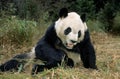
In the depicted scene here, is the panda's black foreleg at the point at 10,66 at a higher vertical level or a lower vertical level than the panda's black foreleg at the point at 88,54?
lower

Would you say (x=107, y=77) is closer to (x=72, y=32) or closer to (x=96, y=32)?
(x=72, y=32)

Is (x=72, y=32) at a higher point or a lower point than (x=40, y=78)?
higher

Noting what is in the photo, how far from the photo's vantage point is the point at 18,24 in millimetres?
9625

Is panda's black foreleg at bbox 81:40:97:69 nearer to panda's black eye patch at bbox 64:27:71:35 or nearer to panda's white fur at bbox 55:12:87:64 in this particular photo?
panda's white fur at bbox 55:12:87:64

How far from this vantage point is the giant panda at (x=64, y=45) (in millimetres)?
5832

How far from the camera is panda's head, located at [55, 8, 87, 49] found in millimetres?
5816

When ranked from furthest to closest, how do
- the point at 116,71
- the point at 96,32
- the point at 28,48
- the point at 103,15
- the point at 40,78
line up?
the point at 103,15, the point at 96,32, the point at 28,48, the point at 116,71, the point at 40,78

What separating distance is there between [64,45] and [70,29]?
410 mm

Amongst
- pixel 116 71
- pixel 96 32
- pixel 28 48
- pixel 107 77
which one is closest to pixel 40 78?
pixel 107 77

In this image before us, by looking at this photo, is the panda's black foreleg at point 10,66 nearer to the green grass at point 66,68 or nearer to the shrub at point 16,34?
the green grass at point 66,68

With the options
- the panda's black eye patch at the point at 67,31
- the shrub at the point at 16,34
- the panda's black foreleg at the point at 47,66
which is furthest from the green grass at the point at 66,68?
the panda's black eye patch at the point at 67,31

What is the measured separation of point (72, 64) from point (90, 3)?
1103 centimetres

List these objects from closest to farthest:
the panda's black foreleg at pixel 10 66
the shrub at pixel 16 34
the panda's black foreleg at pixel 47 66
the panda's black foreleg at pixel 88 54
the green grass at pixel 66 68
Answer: the green grass at pixel 66 68, the panda's black foreleg at pixel 47 66, the panda's black foreleg at pixel 88 54, the panda's black foreleg at pixel 10 66, the shrub at pixel 16 34

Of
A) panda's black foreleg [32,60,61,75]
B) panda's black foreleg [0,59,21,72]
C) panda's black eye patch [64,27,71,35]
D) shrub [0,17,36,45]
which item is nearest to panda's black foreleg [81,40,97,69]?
panda's black eye patch [64,27,71,35]
